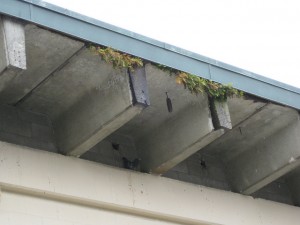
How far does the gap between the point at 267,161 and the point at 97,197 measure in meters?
2.13

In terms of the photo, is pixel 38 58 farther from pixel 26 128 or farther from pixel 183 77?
pixel 183 77

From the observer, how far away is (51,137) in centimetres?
762

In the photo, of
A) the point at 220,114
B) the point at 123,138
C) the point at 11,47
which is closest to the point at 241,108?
the point at 220,114

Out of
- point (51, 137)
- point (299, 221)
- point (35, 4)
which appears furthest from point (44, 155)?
point (299, 221)

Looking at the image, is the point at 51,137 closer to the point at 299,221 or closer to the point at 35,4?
the point at 35,4

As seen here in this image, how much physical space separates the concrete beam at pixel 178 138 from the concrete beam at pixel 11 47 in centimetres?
208

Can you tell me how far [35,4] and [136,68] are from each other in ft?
3.67

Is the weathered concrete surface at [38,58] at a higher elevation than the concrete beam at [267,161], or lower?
higher

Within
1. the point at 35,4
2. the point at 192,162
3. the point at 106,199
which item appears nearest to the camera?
the point at 35,4

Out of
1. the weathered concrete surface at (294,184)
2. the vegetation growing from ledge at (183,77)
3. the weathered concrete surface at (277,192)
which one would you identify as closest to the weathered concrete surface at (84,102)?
the vegetation growing from ledge at (183,77)

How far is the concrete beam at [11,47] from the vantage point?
6438 millimetres

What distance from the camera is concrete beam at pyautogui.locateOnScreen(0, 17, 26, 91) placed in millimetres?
6438

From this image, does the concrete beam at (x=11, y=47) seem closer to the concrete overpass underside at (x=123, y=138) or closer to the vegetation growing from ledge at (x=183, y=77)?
the concrete overpass underside at (x=123, y=138)

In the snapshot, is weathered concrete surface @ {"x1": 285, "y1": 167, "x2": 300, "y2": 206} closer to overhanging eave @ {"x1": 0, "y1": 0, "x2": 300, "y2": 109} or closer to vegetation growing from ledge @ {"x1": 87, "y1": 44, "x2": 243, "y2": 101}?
overhanging eave @ {"x1": 0, "y1": 0, "x2": 300, "y2": 109}
